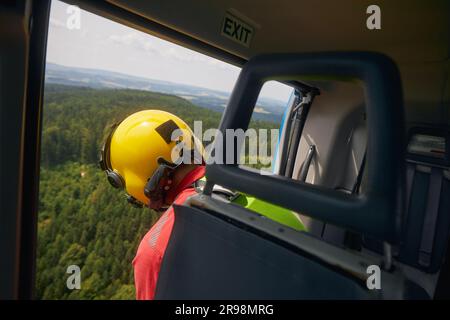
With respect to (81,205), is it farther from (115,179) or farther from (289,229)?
(289,229)

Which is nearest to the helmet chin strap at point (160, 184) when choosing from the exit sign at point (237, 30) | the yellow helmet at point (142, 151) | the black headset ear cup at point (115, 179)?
the yellow helmet at point (142, 151)

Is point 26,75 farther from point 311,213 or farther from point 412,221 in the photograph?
point 412,221

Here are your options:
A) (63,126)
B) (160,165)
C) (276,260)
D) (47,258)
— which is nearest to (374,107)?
(276,260)

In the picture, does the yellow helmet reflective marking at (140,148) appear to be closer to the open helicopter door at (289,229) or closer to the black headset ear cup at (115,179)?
the black headset ear cup at (115,179)

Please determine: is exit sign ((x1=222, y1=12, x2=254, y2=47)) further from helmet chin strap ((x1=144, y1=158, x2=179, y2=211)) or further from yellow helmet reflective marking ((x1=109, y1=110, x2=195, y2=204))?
helmet chin strap ((x1=144, y1=158, x2=179, y2=211))

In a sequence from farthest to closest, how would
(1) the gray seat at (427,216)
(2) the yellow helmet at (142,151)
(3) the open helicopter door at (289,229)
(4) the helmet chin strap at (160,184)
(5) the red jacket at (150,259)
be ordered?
(1) the gray seat at (427,216)
(2) the yellow helmet at (142,151)
(4) the helmet chin strap at (160,184)
(5) the red jacket at (150,259)
(3) the open helicopter door at (289,229)

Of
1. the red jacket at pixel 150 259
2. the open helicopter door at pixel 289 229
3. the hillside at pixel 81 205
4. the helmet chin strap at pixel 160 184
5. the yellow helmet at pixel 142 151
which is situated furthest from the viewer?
the yellow helmet at pixel 142 151
